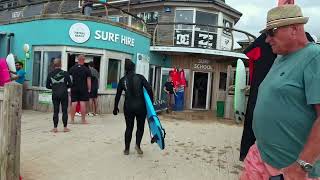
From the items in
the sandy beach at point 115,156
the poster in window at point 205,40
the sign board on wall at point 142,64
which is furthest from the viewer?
the poster in window at point 205,40

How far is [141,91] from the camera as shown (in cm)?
737

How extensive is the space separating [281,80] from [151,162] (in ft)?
15.3

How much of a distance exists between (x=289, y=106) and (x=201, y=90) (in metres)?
19.3

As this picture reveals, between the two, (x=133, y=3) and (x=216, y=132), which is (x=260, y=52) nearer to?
(x=216, y=132)

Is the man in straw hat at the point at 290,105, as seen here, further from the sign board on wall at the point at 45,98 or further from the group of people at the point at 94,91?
the sign board on wall at the point at 45,98

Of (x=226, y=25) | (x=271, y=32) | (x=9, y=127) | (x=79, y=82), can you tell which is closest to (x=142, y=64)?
(x=79, y=82)

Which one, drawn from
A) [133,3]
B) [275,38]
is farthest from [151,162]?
[133,3]

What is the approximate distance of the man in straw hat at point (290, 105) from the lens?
2281 millimetres

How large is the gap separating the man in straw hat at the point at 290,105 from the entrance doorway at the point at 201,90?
18823 millimetres

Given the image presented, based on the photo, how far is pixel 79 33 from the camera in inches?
539

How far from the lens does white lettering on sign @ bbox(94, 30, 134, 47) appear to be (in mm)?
13984

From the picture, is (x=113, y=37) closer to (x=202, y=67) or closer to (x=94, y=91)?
(x=94, y=91)

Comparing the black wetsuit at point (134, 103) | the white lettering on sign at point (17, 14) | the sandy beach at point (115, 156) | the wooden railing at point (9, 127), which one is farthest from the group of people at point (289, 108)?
the white lettering on sign at point (17, 14)

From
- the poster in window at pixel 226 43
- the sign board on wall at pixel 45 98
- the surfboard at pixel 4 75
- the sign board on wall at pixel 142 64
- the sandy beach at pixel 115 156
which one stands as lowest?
the sandy beach at pixel 115 156
